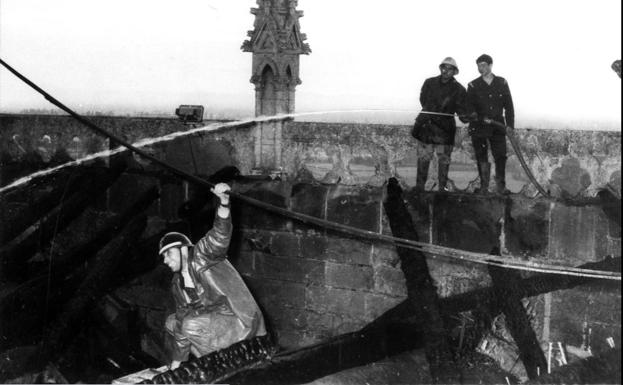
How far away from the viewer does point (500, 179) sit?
6.51 metres

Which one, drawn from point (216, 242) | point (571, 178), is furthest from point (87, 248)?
point (571, 178)

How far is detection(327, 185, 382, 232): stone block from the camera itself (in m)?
7.04

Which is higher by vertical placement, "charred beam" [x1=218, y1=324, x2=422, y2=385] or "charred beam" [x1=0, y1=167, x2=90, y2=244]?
"charred beam" [x1=0, y1=167, x2=90, y2=244]

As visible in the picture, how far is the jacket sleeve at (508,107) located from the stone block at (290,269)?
211 cm

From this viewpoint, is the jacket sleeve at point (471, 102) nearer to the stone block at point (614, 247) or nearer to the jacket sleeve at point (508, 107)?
the jacket sleeve at point (508, 107)

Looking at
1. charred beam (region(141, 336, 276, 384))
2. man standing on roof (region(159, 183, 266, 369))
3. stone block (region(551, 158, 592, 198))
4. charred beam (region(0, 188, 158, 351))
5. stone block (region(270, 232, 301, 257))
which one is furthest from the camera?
charred beam (region(0, 188, 158, 351))

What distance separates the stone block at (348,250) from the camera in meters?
7.15

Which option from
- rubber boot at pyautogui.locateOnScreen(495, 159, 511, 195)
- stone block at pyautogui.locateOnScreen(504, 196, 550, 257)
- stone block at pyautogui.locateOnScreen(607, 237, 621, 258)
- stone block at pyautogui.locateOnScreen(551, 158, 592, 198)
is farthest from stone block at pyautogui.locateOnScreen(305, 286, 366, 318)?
stone block at pyautogui.locateOnScreen(607, 237, 621, 258)

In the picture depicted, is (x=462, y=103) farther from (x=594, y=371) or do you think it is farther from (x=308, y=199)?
(x=594, y=371)

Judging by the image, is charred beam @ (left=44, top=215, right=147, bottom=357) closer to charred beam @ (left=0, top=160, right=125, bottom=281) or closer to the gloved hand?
charred beam @ (left=0, top=160, right=125, bottom=281)

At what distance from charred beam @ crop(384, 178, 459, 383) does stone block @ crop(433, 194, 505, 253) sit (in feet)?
0.86

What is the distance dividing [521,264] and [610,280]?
68cm

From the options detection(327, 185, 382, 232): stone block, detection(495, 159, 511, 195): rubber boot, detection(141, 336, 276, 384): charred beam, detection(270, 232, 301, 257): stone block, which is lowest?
detection(141, 336, 276, 384): charred beam

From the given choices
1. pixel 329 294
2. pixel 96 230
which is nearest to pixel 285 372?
pixel 329 294
